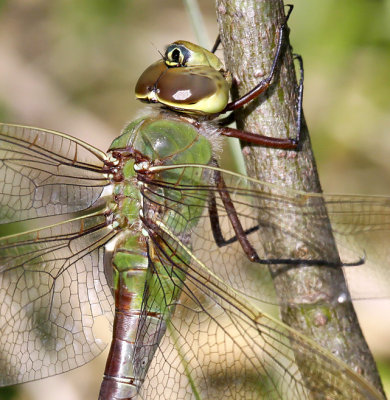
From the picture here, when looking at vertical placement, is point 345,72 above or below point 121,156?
above

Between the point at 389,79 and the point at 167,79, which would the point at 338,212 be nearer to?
the point at 167,79

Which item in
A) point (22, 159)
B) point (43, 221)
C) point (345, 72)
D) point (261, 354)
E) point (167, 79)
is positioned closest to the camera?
point (261, 354)

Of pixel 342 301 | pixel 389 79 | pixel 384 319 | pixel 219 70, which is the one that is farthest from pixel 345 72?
pixel 342 301

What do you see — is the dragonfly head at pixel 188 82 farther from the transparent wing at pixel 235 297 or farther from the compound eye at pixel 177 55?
the transparent wing at pixel 235 297

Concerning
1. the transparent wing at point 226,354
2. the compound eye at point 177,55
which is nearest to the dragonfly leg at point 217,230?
the transparent wing at point 226,354

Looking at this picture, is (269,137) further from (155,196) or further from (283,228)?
(155,196)

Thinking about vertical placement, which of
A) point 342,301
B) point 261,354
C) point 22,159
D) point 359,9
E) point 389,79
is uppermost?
point 359,9
